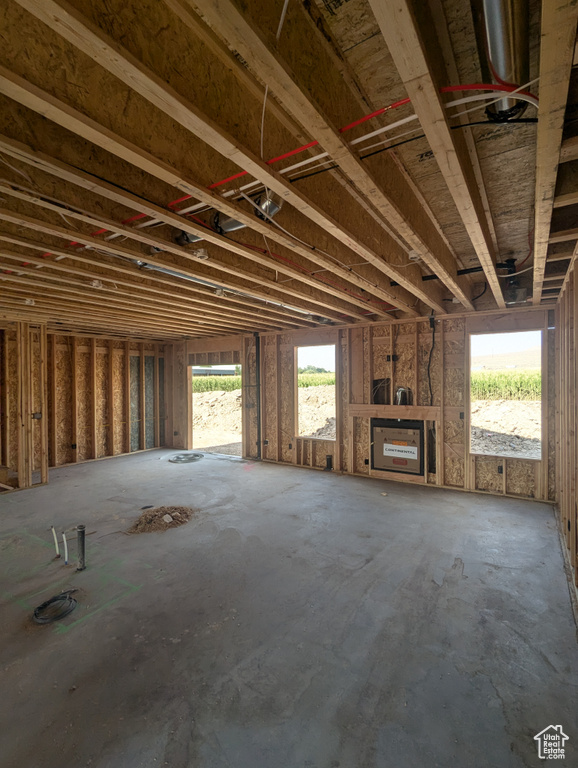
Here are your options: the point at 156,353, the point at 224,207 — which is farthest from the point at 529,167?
the point at 156,353

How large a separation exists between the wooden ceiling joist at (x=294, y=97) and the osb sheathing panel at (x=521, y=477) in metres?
4.31

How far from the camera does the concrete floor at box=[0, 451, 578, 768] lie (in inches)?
64.7

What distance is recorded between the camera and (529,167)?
7.25 ft

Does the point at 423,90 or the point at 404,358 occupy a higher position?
the point at 423,90

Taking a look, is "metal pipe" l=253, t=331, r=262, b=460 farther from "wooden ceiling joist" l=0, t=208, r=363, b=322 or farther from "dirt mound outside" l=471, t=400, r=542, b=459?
"dirt mound outside" l=471, t=400, r=542, b=459

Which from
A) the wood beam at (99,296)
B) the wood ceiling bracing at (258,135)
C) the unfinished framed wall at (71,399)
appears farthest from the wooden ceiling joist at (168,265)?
the unfinished framed wall at (71,399)

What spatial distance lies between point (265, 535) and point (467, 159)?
3769 millimetres

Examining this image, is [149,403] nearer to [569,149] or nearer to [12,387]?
[12,387]

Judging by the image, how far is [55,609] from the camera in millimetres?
2604

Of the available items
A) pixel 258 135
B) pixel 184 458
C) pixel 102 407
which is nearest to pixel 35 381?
pixel 102 407

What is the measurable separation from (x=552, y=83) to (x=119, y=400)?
9048mm

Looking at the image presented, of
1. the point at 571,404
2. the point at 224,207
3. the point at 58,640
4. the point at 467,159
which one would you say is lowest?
the point at 58,640

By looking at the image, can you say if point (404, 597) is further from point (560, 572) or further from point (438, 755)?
point (560, 572)

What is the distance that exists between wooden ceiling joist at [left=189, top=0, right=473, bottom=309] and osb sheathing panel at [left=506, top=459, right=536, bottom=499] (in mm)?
4308
